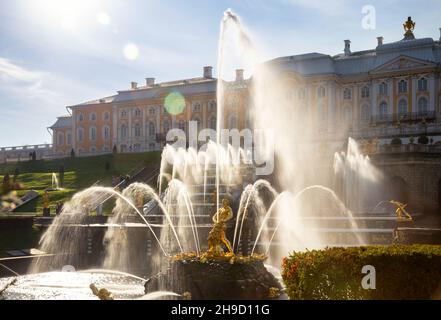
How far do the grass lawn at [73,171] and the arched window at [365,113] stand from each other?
66.5 feet

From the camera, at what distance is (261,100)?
6328 centimetres

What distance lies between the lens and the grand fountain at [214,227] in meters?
14.0

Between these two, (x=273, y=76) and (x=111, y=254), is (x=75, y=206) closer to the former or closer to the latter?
(x=111, y=254)

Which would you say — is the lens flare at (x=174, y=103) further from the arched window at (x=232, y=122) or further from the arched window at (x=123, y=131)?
the arched window at (x=123, y=131)

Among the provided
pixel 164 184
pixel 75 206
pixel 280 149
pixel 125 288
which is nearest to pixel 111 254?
pixel 125 288

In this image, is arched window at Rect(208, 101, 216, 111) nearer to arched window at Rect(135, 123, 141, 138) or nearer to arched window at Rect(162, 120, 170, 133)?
arched window at Rect(162, 120, 170, 133)

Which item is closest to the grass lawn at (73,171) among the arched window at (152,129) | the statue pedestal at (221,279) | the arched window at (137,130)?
the arched window at (152,129)

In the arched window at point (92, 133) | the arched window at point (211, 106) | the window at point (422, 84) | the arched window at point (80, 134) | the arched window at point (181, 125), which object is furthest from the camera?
the arched window at point (80, 134)

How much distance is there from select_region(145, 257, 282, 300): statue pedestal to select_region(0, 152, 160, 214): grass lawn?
94.0 feet

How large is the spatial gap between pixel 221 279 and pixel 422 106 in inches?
1719

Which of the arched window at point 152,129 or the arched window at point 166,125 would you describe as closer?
the arched window at point 166,125

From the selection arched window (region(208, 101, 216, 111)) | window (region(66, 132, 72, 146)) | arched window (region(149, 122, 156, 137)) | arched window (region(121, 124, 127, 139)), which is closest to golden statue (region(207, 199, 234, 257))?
arched window (region(208, 101, 216, 111))

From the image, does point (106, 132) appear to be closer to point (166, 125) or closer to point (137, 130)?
point (137, 130)
